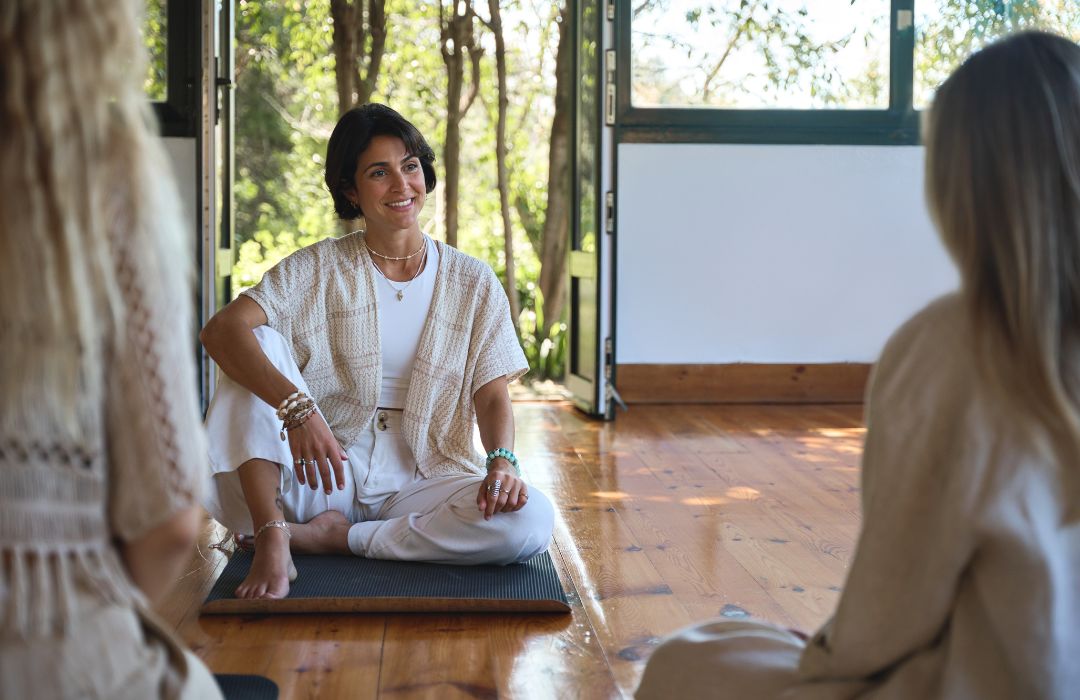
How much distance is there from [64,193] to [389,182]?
6.58 ft

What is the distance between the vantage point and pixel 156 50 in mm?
5121

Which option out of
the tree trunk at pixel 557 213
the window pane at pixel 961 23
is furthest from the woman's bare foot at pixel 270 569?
the tree trunk at pixel 557 213

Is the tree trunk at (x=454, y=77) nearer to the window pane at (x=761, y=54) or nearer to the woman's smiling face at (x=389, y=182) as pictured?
the window pane at (x=761, y=54)

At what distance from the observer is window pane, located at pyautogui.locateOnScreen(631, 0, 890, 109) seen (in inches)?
221

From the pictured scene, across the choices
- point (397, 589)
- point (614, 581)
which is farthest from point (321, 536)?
point (614, 581)

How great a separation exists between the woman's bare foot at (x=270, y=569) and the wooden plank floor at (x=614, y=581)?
6 centimetres

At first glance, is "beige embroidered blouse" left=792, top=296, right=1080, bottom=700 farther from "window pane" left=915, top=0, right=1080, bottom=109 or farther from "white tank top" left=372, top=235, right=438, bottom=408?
"window pane" left=915, top=0, right=1080, bottom=109

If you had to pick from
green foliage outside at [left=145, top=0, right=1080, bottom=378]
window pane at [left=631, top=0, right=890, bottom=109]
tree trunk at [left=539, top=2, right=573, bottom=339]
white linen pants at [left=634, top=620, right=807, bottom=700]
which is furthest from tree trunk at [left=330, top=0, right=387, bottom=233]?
white linen pants at [left=634, top=620, right=807, bottom=700]

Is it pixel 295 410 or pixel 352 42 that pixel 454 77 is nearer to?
pixel 352 42

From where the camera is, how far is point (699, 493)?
3.77m

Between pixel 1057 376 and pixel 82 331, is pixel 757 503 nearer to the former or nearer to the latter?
pixel 1057 376

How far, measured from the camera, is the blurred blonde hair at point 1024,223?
1.08 meters

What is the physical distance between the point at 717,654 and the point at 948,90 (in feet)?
2.15

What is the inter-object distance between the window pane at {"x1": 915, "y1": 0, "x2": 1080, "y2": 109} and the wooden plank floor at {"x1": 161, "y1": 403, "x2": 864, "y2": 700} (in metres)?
2.02
